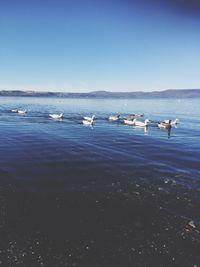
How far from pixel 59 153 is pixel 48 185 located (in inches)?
399

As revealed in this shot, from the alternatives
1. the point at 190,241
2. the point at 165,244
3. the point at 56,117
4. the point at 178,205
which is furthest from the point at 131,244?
the point at 56,117

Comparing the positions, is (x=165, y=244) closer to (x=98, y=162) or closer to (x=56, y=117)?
(x=98, y=162)

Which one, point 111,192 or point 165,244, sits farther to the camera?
point 111,192

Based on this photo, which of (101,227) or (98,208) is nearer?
(101,227)

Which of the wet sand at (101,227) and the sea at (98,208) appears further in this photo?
the sea at (98,208)

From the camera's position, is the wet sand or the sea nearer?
the wet sand

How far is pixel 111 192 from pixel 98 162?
25.6ft

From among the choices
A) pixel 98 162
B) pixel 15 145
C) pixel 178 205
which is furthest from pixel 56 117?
pixel 178 205

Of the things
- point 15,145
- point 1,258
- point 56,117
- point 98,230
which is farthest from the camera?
Result: point 56,117

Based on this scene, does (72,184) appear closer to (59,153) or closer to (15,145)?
(59,153)

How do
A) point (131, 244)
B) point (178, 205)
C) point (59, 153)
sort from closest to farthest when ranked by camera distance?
point (131, 244) → point (178, 205) → point (59, 153)

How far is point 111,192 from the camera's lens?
790 inches

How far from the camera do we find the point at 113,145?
3603 cm

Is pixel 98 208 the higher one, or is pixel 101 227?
pixel 98 208
